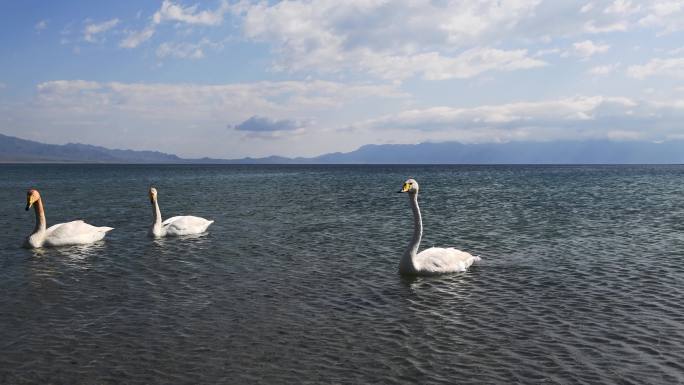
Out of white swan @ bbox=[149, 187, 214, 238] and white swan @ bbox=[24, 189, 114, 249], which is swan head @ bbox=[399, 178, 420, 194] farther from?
white swan @ bbox=[24, 189, 114, 249]

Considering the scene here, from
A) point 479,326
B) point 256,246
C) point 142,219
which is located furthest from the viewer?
point 142,219

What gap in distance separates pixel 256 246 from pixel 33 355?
13.7 metres

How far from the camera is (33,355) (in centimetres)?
1054

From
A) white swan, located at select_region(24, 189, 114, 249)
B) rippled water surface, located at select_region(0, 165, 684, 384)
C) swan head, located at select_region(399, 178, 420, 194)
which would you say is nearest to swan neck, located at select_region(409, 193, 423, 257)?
swan head, located at select_region(399, 178, 420, 194)

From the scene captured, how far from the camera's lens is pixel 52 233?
913 inches

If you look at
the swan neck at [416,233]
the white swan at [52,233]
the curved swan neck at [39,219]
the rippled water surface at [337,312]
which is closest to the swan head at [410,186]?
the swan neck at [416,233]

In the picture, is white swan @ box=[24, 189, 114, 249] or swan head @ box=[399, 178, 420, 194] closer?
swan head @ box=[399, 178, 420, 194]

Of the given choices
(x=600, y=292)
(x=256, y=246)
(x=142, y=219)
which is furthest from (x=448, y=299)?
(x=142, y=219)

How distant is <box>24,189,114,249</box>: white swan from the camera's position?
22.8m

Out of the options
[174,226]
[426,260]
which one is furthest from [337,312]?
[174,226]

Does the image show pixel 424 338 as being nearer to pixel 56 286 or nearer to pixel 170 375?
pixel 170 375

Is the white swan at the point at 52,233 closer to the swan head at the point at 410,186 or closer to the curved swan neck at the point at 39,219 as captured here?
the curved swan neck at the point at 39,219

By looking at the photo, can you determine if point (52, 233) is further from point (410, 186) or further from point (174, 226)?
point (410, 186)

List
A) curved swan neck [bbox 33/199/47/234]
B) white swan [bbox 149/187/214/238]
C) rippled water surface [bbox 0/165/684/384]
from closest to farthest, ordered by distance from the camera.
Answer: rippled water surface [bbox 0/165/684/384] < curved swan neck [bbox 33/199/47/234] < white swan [bbox 149/187/214/238]
